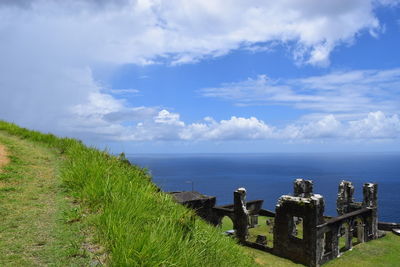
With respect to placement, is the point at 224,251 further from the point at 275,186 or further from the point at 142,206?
the point at 275,186

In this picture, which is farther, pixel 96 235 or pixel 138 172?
A: pixel 138 172

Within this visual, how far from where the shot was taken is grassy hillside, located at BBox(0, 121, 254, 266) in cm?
496

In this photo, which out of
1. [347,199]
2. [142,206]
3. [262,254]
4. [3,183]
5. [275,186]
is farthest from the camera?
[275,186]

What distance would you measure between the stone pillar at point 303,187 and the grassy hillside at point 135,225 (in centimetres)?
2738

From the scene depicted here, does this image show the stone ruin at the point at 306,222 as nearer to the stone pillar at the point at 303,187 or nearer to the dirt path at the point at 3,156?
the stone pillar at the point at 303,187

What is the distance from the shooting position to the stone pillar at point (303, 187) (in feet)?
114

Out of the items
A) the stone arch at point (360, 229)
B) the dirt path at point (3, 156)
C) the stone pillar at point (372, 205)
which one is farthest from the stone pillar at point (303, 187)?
the dirt path at point (3, 156)

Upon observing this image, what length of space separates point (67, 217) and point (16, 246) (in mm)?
1327

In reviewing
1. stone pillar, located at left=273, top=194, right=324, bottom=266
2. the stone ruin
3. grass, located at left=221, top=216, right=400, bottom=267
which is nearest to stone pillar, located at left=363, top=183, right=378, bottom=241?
the stone ruin

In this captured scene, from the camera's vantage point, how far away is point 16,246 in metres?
5.18

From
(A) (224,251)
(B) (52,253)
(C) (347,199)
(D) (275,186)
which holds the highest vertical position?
(B) (52,253)

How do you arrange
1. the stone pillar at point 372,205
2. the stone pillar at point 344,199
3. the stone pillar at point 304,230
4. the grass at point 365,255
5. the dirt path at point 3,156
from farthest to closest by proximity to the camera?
the stone pillar at point 344,199 < the stone pillar at point 372,205 < the grass at point 365,255 < the stone pillar at point 304,230 < the dirt path at point 3,156

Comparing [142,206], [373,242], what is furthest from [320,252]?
[142,206]

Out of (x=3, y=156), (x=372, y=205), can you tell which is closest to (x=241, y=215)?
(x=372, y=205)
